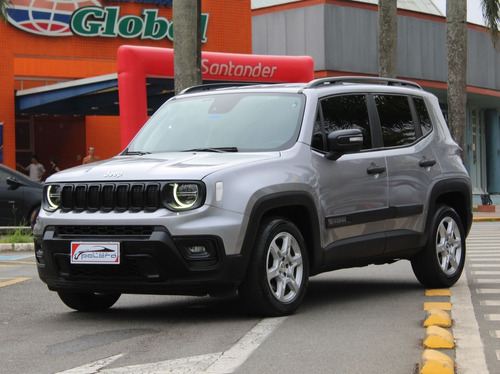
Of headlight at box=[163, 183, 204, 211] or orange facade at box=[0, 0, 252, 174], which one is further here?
orange facade at box=[0, 0, 252, 174]

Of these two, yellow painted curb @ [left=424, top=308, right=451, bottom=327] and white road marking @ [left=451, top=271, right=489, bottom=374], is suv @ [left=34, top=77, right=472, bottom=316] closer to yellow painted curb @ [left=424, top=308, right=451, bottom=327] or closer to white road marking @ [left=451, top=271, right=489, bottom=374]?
white road marking @ [left=451, top=271, right=489, bottom=374]

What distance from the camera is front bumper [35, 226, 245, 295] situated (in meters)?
7.52

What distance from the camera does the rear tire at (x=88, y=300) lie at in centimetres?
864

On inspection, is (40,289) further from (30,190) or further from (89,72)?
(89,72)

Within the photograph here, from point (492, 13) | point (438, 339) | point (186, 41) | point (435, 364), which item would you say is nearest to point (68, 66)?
point (492, 13)

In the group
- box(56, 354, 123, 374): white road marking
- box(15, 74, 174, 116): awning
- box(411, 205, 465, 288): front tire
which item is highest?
box(15, 74, 174, 116): awning

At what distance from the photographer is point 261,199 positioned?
25.6ft

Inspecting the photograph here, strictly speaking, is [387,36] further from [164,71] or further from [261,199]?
[261,199]

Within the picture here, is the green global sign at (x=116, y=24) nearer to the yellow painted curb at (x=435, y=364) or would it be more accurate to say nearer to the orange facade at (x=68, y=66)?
the orange facade at (x=68, y=66)

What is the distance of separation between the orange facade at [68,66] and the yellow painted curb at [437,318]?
25065 mm

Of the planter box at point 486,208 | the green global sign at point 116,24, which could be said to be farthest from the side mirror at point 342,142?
the green global sign at point 116,24

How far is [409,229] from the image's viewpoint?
9.52m

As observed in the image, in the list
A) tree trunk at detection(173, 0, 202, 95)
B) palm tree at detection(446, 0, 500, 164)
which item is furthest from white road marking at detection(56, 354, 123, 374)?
palm tree at detection(446, 0, 500, 164)

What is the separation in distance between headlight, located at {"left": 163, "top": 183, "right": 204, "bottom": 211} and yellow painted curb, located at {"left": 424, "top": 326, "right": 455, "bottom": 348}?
6.13 ft
